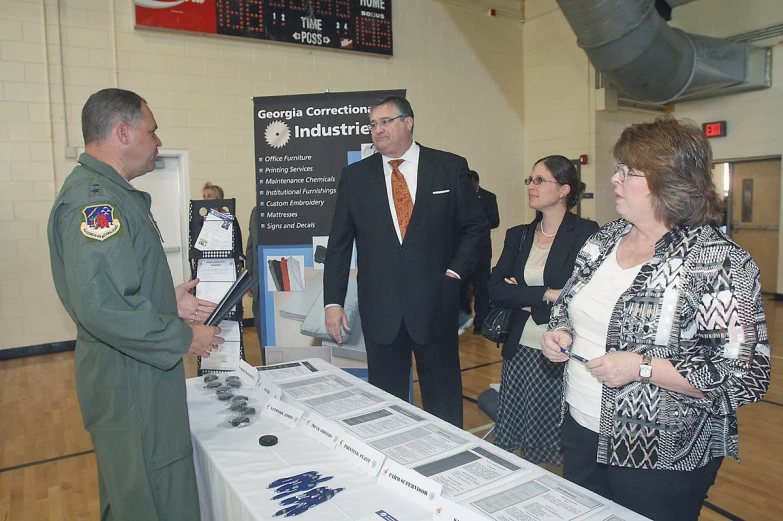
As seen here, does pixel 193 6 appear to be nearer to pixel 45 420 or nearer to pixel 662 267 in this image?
pixel 45 420

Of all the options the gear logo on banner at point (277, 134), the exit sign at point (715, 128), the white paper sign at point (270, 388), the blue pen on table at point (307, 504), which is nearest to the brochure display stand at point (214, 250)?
the gear logo on banner at point (277, 134)

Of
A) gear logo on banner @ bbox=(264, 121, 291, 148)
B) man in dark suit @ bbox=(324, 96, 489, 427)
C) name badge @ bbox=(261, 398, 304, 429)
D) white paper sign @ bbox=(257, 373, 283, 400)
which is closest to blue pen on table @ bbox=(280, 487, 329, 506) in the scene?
name badge @ bbox=(261, 398, 304, 429)

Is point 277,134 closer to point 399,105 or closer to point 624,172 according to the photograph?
point 399,105

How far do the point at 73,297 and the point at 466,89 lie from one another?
7313 millimetres

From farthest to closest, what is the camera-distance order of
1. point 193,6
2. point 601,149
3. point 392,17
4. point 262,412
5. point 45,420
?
point 601,149
point 392,17
point 193,6
point 45,420
point 262,412

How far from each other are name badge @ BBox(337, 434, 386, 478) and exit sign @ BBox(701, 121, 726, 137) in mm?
7832

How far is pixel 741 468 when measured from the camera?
2717mm

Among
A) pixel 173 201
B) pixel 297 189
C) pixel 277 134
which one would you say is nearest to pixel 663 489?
pixel 297 189

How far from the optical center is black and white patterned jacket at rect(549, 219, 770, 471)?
1.13m

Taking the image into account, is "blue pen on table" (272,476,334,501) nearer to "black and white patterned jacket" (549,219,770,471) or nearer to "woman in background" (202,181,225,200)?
"black and white patterned jacket" (549,219,770,471)

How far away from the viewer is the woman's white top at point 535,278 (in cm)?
231

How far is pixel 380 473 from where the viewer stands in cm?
123

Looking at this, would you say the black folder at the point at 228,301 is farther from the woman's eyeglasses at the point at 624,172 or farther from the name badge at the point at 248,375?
the woman's eyeglasses at the point at 624,172

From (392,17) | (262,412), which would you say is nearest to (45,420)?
(262,412)
